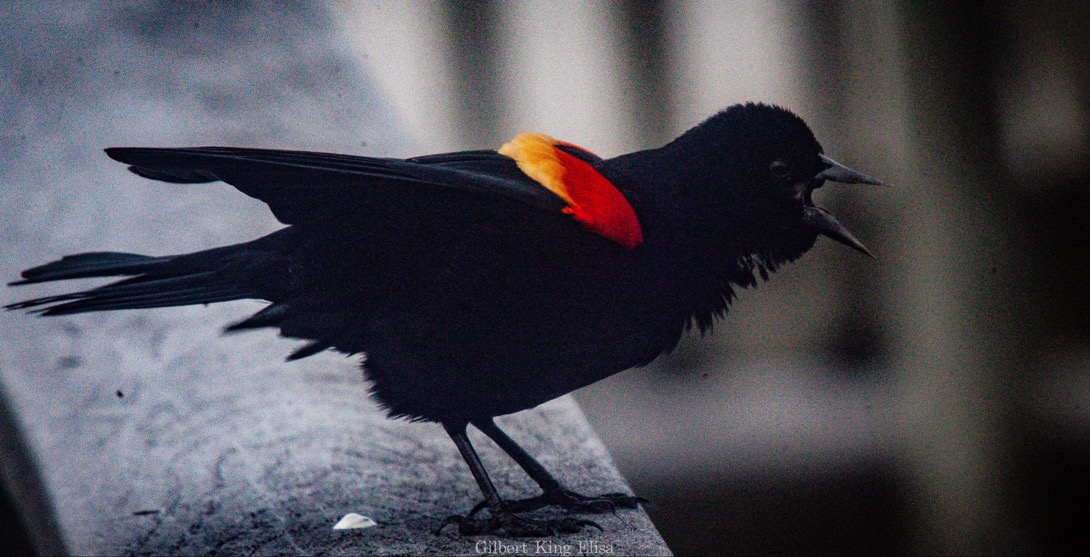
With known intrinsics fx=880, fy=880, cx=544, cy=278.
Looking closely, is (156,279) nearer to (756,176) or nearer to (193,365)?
(193,365)

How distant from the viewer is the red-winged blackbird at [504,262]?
4.57 feet

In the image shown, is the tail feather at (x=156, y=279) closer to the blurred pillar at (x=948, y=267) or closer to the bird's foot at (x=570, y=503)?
the bird's foot at (x=570, y=503)

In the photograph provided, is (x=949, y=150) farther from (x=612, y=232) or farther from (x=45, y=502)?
(x=45, y=502)

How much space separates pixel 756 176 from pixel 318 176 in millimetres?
719

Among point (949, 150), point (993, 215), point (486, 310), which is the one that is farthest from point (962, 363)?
point (486, 310)

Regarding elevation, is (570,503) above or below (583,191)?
below

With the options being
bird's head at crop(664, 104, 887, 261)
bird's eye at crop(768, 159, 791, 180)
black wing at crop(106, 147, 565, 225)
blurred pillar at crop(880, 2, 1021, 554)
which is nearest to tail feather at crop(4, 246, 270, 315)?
black wing at crop(106, 147, 565, 225)

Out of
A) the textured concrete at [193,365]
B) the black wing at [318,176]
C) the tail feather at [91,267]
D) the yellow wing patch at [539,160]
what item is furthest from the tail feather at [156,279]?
the yellow wing patch at [539,160]

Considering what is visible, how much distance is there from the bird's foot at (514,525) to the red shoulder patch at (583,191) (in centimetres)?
49

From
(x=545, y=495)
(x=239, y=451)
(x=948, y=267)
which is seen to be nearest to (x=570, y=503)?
(x=545, y=495)

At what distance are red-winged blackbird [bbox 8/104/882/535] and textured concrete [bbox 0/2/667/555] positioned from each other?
0.29 meters

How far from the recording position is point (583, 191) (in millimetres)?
1419

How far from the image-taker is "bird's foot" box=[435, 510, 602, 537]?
4.86 feet

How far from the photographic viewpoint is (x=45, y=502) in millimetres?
1615
